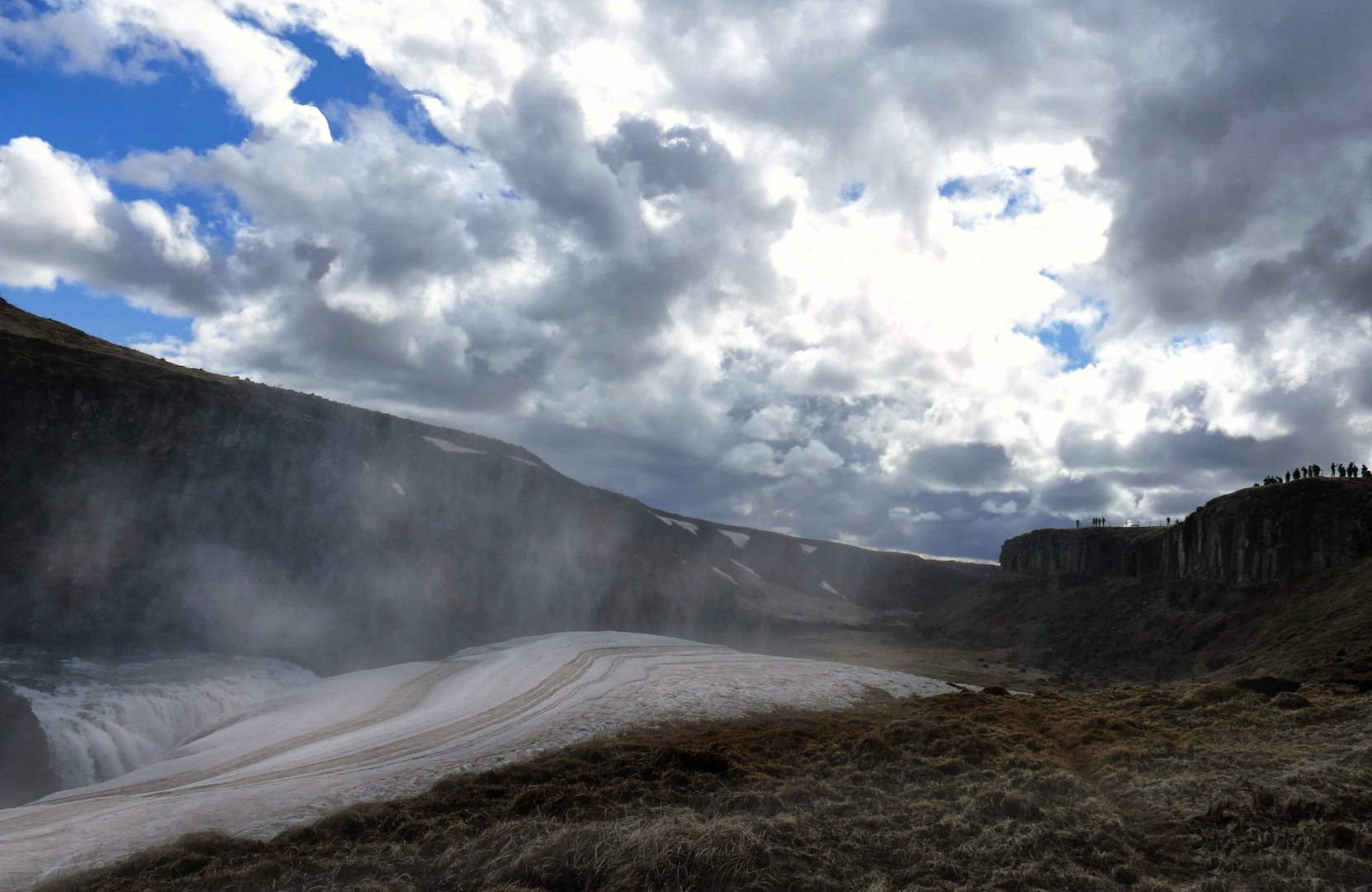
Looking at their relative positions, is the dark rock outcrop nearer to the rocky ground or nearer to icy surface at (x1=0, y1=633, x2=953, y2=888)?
icy surface at (x1=0, y1=633, x2=953, y2=888)

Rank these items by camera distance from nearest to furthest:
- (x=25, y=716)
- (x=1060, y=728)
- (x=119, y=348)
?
(x=1060, y=728) → (x=25, y=716) → (x=119, y=348)

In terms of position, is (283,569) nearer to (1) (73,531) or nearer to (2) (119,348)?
(1) (73,531)

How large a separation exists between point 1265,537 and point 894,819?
55.8 metres

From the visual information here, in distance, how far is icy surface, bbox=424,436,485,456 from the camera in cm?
7028

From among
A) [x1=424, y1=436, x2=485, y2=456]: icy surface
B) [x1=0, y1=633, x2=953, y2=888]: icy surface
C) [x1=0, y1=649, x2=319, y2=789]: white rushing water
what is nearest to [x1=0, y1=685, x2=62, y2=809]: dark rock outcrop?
[x1=0, y1=649, x2=319, y2=789]: white rushing water

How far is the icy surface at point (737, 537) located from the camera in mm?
124562

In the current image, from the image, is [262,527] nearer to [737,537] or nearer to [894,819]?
[894,819]

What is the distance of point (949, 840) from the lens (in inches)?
387

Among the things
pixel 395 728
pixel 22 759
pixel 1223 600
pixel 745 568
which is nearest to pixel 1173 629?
pixel 1223 600

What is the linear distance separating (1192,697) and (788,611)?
256 feet

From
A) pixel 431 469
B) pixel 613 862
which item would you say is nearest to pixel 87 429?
pixel 431 469

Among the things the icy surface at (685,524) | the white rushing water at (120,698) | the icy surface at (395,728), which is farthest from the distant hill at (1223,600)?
the white rushing water at (120,698)

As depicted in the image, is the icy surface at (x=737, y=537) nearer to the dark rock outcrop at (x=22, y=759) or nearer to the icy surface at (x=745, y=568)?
the icy surface at (x=745, y=568)

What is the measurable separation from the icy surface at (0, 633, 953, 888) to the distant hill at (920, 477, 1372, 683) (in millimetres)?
18595
